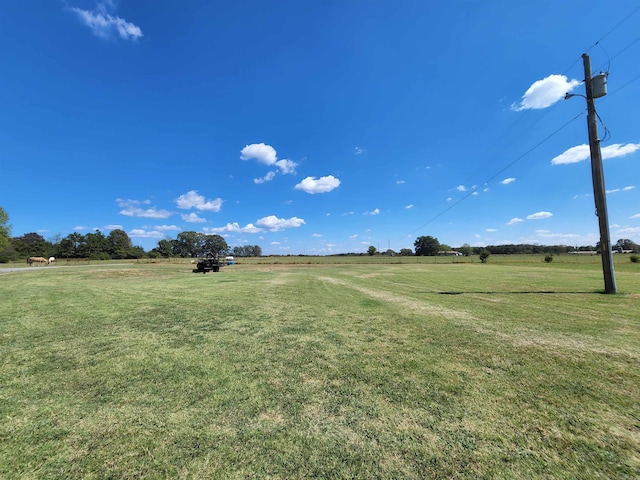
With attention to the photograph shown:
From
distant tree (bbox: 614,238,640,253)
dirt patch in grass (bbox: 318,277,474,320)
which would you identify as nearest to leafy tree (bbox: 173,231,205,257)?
dirt patch in grass (bbox: 318,277,474,320)

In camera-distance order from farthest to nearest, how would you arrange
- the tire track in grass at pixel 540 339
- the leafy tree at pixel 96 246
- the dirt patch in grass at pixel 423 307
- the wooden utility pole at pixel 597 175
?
the leafy tree at pixel 96 246
the wooden utility pole at pixel 597 175
the dirt patch in grass at pixel 423 307
the tire track in grass at pixel 540 339

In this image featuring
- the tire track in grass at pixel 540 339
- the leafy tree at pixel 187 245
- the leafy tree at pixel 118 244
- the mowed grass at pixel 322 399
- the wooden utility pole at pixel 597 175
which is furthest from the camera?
the leafy tree at pixel 187 245

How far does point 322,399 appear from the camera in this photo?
301 centimetres

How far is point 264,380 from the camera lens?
3.46 m

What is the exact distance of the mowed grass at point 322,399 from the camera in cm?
207

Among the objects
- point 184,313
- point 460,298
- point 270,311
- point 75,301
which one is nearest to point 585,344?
point 460,298

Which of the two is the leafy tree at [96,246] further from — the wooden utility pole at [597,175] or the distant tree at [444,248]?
the distant tree at [444,248]

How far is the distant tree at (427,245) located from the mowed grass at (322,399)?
136390 millimetres

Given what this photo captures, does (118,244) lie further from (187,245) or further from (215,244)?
(215,244)

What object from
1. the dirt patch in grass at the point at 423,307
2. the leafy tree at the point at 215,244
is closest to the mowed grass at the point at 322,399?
the dirt patch in grass at the point at 423,307

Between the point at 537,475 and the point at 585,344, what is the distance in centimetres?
403

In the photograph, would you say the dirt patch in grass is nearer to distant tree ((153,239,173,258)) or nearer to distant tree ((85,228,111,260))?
distant tree ((85,228,111,260))

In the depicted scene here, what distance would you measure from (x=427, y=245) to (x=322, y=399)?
143m

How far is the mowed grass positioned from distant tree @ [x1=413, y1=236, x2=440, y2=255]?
13639 cm
